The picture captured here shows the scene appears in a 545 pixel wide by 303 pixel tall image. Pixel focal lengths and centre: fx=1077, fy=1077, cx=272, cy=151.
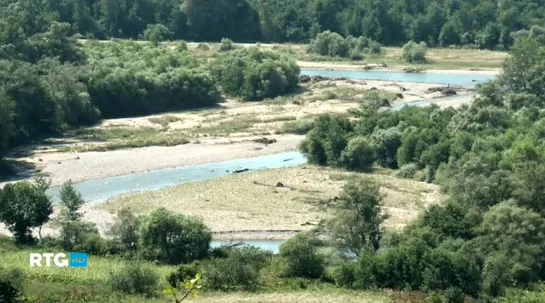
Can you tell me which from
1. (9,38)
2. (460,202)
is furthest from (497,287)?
(9,38)

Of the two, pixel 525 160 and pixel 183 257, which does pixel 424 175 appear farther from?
pixel 183 257

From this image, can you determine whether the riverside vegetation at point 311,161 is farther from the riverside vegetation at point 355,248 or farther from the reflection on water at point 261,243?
the reflection on water at point 261,243

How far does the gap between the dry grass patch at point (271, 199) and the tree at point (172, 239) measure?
20.4 ft

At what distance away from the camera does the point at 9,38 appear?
89000mm

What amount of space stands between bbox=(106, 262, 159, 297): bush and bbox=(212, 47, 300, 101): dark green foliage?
185 feet

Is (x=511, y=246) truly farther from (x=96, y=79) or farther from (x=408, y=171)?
(x=96, y=79)

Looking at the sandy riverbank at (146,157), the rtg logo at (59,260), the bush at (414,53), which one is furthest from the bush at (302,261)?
the bush at (414,53)

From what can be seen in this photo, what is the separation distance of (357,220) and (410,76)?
67010 millimetres

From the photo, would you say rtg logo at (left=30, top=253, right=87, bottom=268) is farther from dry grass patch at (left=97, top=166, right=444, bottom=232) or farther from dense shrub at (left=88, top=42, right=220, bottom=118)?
dense shrub at (left=88, top=42, right=220, bottom=118)

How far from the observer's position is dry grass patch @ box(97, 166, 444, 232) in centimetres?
5259

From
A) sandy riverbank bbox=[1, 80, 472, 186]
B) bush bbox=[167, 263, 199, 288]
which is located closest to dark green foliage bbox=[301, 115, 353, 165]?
sandy riverbank bbox=[1, 80, 472, 186]

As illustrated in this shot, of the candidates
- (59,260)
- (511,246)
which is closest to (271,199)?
(59,260)

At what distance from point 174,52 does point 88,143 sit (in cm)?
2956

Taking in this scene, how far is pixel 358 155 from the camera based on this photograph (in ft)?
212
